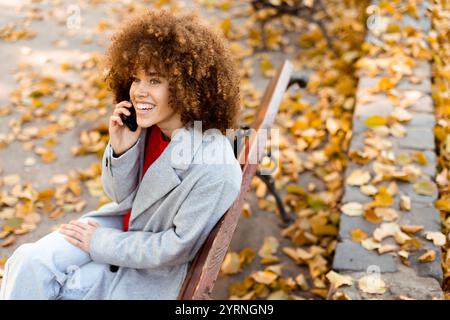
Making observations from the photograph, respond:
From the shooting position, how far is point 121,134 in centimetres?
231

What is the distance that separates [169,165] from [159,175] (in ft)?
0.19

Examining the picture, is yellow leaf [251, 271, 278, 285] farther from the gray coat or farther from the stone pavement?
the gray coat

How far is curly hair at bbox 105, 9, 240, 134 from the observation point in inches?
82.2

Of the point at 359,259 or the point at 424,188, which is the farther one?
the point at 424,188

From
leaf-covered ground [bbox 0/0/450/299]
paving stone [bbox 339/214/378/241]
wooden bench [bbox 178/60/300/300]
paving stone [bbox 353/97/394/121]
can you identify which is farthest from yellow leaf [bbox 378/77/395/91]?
paving stone [bbox 339/214/378/241]

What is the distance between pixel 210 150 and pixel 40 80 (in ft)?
11.6

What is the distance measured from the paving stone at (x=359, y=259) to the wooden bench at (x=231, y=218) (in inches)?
27.9

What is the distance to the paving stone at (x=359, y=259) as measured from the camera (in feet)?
9.40

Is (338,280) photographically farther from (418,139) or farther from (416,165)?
(418,139)

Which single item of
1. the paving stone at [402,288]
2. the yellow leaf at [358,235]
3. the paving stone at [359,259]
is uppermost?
the yellow leaf at [358,235]

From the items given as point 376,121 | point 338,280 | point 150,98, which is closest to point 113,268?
point 150,98

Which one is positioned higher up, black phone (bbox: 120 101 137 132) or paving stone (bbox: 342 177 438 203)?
black phone (bbox: 120 101 137 132)

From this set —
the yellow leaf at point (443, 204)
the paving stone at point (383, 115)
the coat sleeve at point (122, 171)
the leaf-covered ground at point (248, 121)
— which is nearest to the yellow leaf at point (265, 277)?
the leaf-covered ground at point (248, 121)

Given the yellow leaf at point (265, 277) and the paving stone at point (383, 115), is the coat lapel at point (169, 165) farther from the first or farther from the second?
the paving stone at point (383, 115)
